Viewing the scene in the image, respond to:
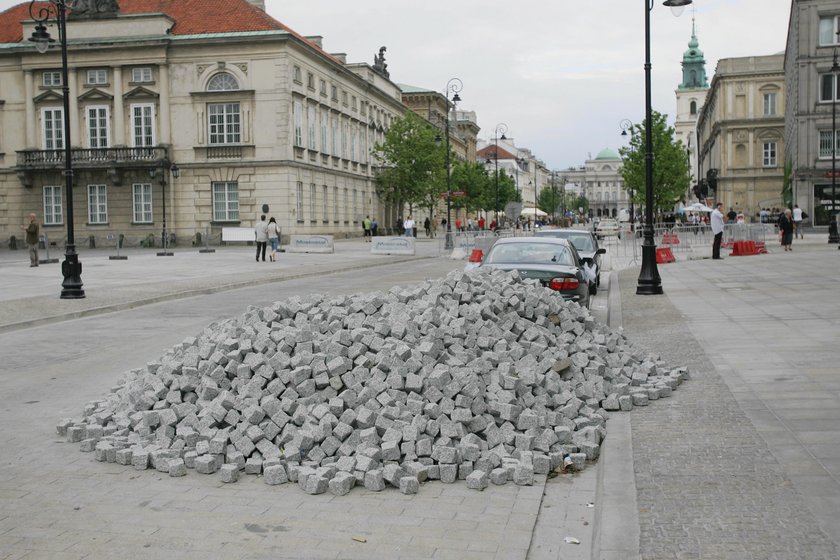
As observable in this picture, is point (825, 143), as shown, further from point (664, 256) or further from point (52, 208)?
point (52, 208)

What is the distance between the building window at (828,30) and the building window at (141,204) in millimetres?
45132

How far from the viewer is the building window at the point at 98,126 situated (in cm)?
5223

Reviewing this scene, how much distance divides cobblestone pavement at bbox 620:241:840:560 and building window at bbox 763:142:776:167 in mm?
77888

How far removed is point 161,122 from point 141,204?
16.2 ft

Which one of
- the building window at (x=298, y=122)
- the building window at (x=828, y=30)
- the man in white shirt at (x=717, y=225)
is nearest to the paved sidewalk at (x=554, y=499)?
the man in white shirt at (x=717, y=225)

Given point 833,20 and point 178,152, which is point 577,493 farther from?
point 833,20

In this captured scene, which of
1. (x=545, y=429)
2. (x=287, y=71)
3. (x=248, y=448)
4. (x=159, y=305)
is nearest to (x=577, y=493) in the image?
(x=545, y=429)

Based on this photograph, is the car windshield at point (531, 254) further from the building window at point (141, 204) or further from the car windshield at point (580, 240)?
the building window at point (141, 204)

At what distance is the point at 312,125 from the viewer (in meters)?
55.9

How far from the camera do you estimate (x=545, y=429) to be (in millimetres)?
6695

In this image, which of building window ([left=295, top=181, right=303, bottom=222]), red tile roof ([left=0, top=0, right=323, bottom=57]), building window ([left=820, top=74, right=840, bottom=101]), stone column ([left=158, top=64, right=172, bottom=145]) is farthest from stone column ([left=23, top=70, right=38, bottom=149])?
building window ([left=820, top=74, right=840, bottom=101])

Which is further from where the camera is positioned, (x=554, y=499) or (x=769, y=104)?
(x=769, y=104)

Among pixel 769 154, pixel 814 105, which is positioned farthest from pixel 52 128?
pixel 769 154

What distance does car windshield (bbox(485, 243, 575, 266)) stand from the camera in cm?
1549
